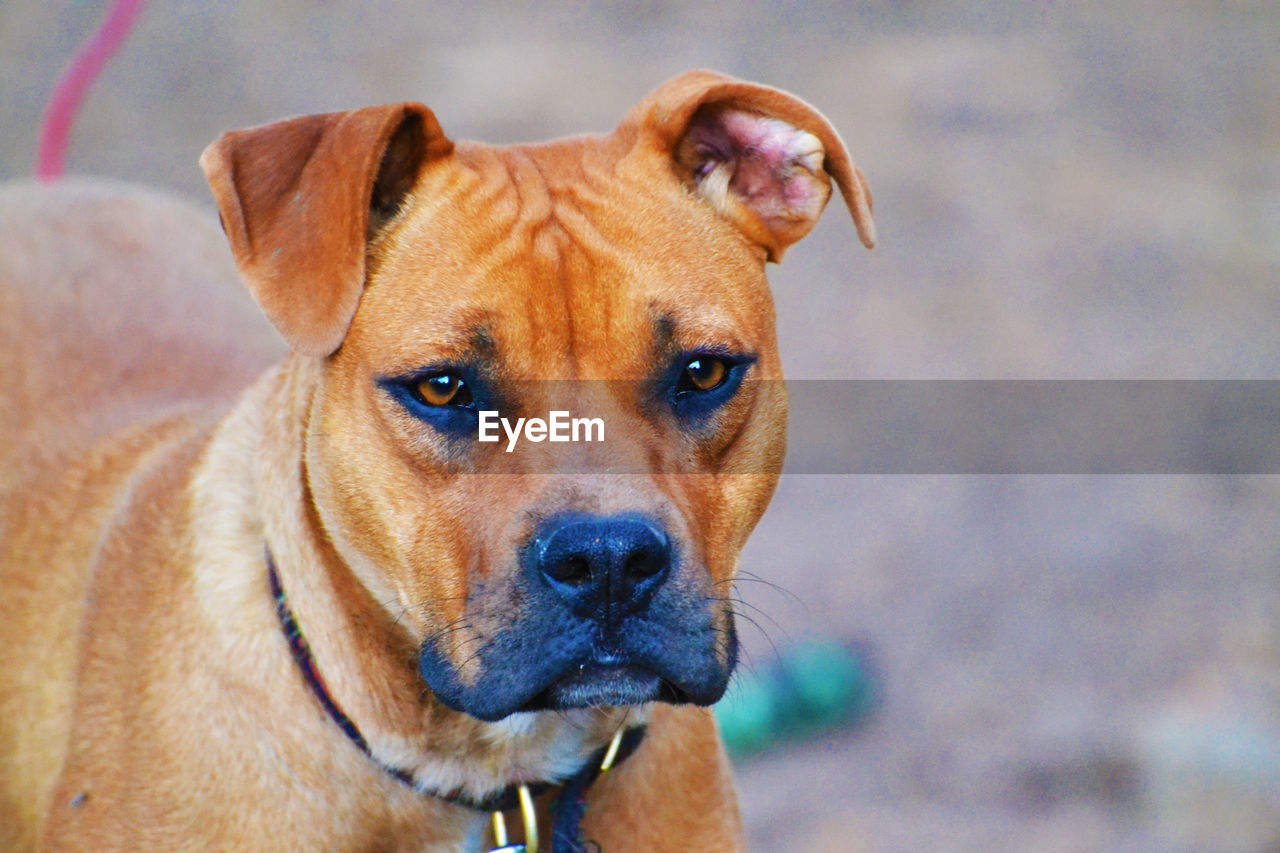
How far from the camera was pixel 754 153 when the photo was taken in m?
3.38

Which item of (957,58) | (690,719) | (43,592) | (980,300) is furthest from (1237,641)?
(957,58)

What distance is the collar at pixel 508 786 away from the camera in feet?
9.41

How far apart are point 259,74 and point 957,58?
5.18m

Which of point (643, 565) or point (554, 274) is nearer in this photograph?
point (643, 565)

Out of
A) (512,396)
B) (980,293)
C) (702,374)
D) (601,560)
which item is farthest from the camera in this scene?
(980,293)

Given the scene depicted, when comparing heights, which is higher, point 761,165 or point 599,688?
point 761,165

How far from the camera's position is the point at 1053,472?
277 inches

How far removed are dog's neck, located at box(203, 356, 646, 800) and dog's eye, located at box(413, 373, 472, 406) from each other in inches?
12.3

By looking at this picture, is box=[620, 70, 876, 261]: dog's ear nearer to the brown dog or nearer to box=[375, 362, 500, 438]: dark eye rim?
the brown dog

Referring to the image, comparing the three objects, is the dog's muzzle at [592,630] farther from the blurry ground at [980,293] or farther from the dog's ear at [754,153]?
the blurry ground at [980,293]

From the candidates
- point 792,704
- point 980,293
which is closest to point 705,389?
point 792,704

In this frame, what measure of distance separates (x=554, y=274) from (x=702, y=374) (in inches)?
15.9

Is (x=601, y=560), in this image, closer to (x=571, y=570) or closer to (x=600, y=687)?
(x=571, y=570)

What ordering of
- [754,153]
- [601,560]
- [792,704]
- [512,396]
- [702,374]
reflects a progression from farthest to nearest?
[792,704], [754,153], [702,374], [512,396], [601,560]
